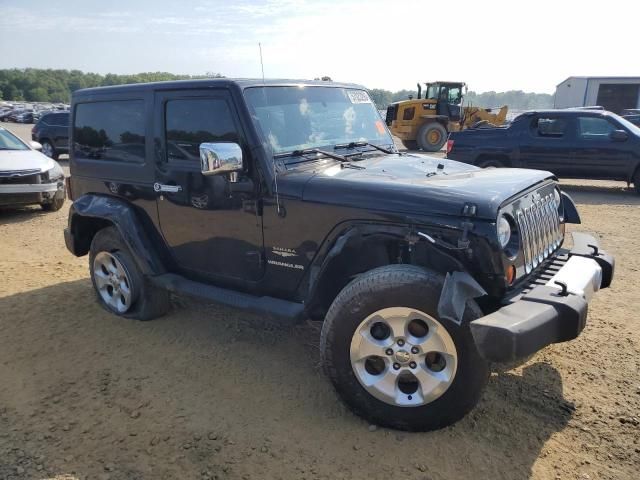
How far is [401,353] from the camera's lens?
2859mm

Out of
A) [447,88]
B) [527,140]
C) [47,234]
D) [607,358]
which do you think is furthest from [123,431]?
[447,88]

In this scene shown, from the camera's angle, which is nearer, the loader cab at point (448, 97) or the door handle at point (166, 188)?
the door handle at point (166, 188)

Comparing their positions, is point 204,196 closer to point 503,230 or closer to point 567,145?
point 503,230

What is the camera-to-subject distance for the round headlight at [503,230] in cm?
272

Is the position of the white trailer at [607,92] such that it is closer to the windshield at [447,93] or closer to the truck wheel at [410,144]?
the windshield at [447,93]

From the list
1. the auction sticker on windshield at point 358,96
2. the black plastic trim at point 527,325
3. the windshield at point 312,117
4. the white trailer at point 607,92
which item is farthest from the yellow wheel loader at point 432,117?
the white trailer at point 607,92

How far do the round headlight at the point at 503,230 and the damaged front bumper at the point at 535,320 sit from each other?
1.04 ft

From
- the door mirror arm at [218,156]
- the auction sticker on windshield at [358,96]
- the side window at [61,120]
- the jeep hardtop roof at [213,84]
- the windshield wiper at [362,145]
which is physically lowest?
the side window at [61,120]

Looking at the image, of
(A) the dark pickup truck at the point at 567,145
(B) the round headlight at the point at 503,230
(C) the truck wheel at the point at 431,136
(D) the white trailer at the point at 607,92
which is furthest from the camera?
(D) the white trailer at the point at 607,92

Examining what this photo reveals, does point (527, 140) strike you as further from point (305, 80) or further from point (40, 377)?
point (40, 377)

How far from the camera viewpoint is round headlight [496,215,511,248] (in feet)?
8.93

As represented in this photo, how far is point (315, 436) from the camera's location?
2.98 metres

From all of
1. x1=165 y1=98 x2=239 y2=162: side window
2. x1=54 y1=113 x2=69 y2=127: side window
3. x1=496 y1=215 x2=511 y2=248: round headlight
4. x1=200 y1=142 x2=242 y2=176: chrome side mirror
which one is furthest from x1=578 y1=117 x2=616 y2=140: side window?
x1=54 y1=113 x2=69 y2=127: side window

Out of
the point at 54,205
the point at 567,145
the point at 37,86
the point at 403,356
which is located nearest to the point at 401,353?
the point at 403,356
